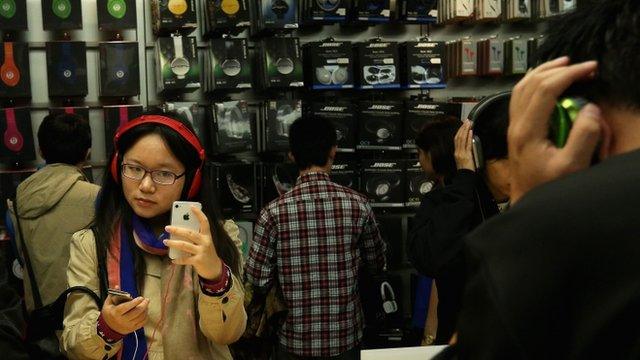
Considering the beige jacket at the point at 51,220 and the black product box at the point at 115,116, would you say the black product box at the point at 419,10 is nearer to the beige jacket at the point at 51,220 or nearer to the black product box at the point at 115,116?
the black product box at the point at 115,116

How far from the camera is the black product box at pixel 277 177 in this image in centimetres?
457

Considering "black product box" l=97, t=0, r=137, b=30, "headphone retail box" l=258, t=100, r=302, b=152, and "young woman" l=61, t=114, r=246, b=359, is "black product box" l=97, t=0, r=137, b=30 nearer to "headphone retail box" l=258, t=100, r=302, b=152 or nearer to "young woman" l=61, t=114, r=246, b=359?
"headphone retail box" l=258, t=100, r=302, b=152

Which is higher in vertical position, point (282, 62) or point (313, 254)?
point (282, 62)

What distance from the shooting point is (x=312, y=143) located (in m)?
3.65

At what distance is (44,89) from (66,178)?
1349 mm

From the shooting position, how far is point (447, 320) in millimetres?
2512

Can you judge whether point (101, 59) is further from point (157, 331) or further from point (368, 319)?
point (157, 331)

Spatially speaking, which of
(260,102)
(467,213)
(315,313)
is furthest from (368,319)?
(467,213)

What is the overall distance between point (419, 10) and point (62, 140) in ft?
8.05

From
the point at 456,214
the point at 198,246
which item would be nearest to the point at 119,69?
the point at 456,214

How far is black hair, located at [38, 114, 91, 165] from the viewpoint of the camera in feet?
11.9

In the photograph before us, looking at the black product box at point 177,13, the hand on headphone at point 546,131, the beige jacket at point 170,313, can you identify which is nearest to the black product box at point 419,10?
the black product box at point 177,13

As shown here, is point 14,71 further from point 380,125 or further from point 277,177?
point 380,125

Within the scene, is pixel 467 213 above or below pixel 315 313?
above
